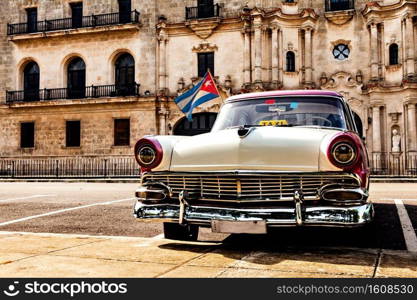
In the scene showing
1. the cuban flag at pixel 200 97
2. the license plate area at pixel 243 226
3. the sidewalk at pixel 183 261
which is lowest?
the sidewalk at pixel 183 261

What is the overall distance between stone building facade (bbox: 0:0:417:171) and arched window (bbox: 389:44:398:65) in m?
0.06

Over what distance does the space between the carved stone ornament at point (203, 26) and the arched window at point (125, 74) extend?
4787mm

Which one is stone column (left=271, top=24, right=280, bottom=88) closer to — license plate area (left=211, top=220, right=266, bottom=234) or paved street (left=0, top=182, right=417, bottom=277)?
paved street (left=0, top=182, right=417, bottom=277)

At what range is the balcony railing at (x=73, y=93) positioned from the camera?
29.2 meters

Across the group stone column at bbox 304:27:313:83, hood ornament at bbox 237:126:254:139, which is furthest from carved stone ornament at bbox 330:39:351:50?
hood ornament at bbox 237:126:254:139

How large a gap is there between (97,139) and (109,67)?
197 inches

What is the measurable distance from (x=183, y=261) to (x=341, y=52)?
82.6ft

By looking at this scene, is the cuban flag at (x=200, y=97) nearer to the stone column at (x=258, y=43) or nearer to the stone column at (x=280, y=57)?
the stone column at (x=258, y=43)

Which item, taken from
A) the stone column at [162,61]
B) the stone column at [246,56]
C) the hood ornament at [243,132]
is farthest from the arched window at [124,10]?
the hood ornament at [243,132]

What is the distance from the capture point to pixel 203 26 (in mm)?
27938

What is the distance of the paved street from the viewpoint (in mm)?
3697

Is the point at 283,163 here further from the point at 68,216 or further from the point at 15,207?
the point at 15,207

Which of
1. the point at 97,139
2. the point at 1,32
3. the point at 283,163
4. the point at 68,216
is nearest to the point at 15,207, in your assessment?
the point at 68,216

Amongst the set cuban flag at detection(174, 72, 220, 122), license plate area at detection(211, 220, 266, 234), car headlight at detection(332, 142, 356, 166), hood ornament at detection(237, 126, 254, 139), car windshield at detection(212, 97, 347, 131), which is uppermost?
cuban flag at detection(174, 72, 220, 122)
